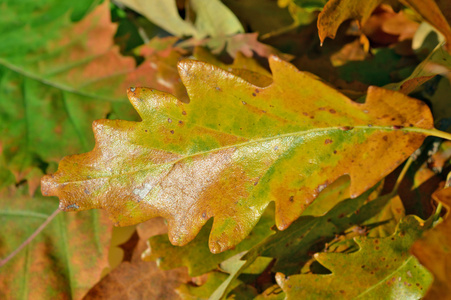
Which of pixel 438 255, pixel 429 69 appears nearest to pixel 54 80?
pixel 429 69

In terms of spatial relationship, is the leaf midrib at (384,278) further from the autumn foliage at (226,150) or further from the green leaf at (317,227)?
the green leaf at (317,227)

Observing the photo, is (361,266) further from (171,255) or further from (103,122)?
(103,122)

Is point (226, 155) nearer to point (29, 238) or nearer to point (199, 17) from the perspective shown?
point (199, 17)

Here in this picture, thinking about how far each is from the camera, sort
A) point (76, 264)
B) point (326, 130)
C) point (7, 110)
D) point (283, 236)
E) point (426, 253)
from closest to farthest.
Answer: point (426, 253) → point (326, 130) → point (283, 236) → point (76, 264) → point (7, 110)

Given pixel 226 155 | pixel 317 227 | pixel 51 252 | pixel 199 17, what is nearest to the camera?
pixel 226 155

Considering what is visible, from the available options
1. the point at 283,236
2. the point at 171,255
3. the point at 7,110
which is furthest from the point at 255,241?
the point at 7,110

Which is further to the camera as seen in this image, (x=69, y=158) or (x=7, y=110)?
(x=7, y=110)
